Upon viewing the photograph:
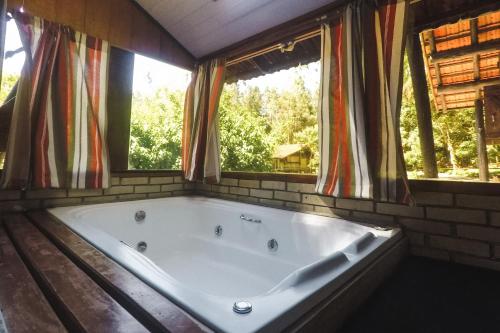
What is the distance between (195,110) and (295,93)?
18.1 feet

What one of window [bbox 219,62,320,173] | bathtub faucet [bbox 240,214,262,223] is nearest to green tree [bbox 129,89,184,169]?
window [bbox 219,62,320,173]

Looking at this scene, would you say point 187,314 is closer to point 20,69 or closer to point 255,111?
point 20,69

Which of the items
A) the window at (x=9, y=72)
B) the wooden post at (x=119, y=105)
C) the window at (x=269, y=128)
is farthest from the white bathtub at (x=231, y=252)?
the window at (x=269, y=128)

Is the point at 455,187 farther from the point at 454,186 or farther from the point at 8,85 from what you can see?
the point at 8,85

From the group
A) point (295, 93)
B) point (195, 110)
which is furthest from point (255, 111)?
point (195, 110)

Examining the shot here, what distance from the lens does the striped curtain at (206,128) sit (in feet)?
8.50

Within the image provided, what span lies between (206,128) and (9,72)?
1509 millimetres

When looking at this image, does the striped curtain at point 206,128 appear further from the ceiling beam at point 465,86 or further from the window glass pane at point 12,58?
the ceiling beam at point 465,86

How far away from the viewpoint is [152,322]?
25.6 inches

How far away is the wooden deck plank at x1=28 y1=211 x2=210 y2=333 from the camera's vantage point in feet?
2.11

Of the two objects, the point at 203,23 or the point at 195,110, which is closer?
the point at 203,23

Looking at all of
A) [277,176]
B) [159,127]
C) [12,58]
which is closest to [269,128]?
[159,127]

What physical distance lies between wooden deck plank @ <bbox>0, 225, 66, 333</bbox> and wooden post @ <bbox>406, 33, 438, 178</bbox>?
2402 millimetres

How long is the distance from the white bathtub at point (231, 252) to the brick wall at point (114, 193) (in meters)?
0.20
